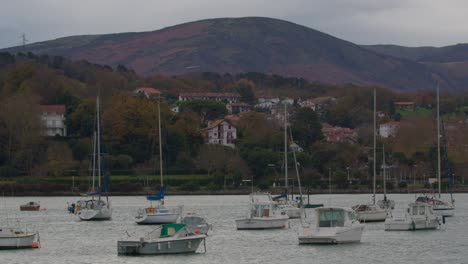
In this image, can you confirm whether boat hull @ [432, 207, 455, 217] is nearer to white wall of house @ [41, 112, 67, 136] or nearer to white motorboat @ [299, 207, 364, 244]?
white motorboat @ [299, 207, 364, 244]

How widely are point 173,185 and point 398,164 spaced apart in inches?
1114

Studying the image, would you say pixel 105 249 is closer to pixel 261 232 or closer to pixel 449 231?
pixel 261 232

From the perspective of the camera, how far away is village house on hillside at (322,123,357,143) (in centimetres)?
16350

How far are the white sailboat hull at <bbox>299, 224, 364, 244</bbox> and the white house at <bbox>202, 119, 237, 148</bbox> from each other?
360ft

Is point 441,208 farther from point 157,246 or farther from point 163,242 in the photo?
point 157,246

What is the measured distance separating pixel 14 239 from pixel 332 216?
13144 millimetres

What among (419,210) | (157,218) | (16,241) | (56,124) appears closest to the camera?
(16,241)

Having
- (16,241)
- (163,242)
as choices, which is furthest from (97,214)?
(163,242)

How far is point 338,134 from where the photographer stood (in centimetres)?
17900

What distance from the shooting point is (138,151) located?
13438cm

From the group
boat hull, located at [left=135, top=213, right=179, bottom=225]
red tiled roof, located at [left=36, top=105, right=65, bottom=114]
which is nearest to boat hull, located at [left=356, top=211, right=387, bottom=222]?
boat hull, located at [left=135, top=213, right=179, bottom=225]

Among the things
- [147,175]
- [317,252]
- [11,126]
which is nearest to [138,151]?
[147,175]

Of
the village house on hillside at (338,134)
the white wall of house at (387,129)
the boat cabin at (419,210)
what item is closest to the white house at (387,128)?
the white wall of house at (387,129)

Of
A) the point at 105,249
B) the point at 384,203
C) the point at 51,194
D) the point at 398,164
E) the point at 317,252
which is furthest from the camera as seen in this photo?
the point at 398,164
